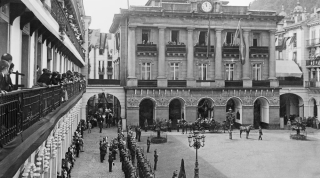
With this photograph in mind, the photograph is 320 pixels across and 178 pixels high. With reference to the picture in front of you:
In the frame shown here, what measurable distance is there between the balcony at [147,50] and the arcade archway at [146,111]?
18.8ft

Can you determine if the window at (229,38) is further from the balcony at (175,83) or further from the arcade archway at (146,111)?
the arcade archway at (146,111)

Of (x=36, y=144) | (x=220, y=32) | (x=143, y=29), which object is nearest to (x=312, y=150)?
(x=220, y=32)

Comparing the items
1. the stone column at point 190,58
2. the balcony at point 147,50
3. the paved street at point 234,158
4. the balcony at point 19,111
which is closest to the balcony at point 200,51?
the stone column at point 190,58

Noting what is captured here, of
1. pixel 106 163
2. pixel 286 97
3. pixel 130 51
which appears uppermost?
pixel 130 51

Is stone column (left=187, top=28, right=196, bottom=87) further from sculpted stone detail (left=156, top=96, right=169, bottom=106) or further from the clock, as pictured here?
sculpted stone detail (left=156, top=96, right=169, bottom=106)

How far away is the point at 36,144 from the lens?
696 centimetres

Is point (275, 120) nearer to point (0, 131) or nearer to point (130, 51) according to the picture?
point (130, 51)

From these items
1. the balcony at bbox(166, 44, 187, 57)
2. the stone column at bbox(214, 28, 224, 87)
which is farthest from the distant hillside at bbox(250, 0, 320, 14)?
the balcony at bbox(166, 44, 187, 57)

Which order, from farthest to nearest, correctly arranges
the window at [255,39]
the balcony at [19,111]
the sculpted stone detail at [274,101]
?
1. the window at [255,39]
2. the sculpted stone detail at [274,101]
3. the balcony at [19,111]

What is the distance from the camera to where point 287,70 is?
52219 mm

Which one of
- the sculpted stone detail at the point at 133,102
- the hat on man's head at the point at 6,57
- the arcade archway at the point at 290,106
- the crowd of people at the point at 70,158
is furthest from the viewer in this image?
the arcade archway at the point at 290,106

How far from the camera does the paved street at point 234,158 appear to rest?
23375mm

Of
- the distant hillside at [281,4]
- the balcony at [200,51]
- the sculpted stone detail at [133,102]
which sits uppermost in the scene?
the distant hillside at [281,4]

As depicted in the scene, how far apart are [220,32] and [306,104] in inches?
617
